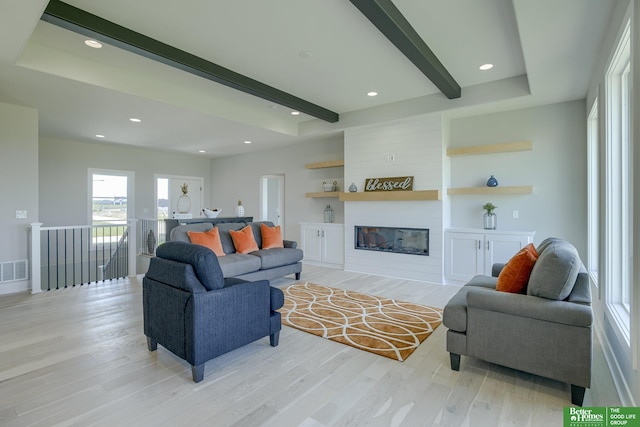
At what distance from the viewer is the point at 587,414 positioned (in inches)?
73.0

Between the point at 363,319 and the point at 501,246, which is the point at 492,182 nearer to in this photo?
the point at 501,246

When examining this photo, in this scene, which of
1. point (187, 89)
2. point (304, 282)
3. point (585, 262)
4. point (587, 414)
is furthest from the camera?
point (304, 282)

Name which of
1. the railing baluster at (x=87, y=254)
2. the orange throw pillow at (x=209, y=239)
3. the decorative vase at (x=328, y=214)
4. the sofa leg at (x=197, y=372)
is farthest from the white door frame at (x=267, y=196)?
the sofa leg at (x=197, y=372)

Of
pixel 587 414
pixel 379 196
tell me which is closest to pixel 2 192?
pixel 379 196

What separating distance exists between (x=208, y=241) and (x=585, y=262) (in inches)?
206

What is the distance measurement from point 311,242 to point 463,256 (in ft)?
10.0

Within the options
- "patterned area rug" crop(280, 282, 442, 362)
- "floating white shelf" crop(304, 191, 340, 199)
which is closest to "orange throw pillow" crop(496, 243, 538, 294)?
"patterned area rug" crop(280, 282, 442, 362)

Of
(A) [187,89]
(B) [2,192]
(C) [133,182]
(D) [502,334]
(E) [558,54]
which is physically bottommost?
(D) [502,334]

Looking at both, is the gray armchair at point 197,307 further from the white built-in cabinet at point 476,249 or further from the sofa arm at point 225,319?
the white built-in cabinet at point 476,249

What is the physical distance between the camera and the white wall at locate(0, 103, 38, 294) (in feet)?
14.7

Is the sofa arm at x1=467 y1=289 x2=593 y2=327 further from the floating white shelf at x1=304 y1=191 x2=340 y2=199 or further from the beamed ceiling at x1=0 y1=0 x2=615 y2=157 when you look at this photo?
the floating white shelf at x1=304 y1=191 x2=340 y2=199

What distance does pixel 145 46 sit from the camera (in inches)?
129

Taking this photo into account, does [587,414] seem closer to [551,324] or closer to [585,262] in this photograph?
[551,324]

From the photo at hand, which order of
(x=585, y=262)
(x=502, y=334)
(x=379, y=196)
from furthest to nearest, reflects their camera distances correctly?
(x=379, y=196) → (x=585, y=262) → (x=502, y=334)
